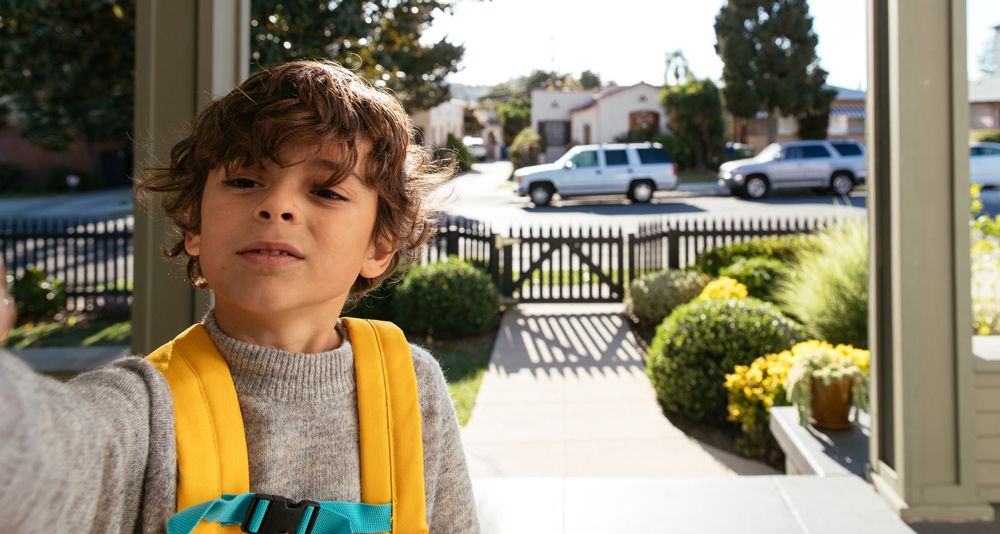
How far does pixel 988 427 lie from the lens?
3316 millimetres

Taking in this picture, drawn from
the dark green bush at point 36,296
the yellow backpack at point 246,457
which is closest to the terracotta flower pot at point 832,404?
the yellow backpack at point 246,457

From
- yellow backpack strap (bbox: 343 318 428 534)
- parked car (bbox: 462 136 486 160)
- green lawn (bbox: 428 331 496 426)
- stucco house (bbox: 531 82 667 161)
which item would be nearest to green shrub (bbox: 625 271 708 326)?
green lawn (bbox: 428 331 496 426)

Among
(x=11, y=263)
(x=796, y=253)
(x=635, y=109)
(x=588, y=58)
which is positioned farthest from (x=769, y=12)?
(x=11, y=263)

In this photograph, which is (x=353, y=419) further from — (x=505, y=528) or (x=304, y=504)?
(x=505, y=528)

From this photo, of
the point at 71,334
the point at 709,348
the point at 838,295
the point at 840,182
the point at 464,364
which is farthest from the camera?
the point at 840,182

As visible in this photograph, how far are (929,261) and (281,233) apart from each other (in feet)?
9.42

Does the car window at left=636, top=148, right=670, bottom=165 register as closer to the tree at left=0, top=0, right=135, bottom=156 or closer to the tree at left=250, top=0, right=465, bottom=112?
the tree at left=250, top=0, right=465, bottom=112

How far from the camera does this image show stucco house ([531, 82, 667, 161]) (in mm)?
30281

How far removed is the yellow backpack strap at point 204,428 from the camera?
0.85 metres

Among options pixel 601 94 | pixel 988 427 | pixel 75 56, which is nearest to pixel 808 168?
pixel 601 94

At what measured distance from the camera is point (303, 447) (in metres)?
0.99

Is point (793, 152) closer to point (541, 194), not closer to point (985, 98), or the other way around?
point (541, 194)

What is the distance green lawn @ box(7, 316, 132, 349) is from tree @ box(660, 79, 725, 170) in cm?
2233

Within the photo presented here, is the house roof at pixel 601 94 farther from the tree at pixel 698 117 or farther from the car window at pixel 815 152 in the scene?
the car window at pixel 815 152
